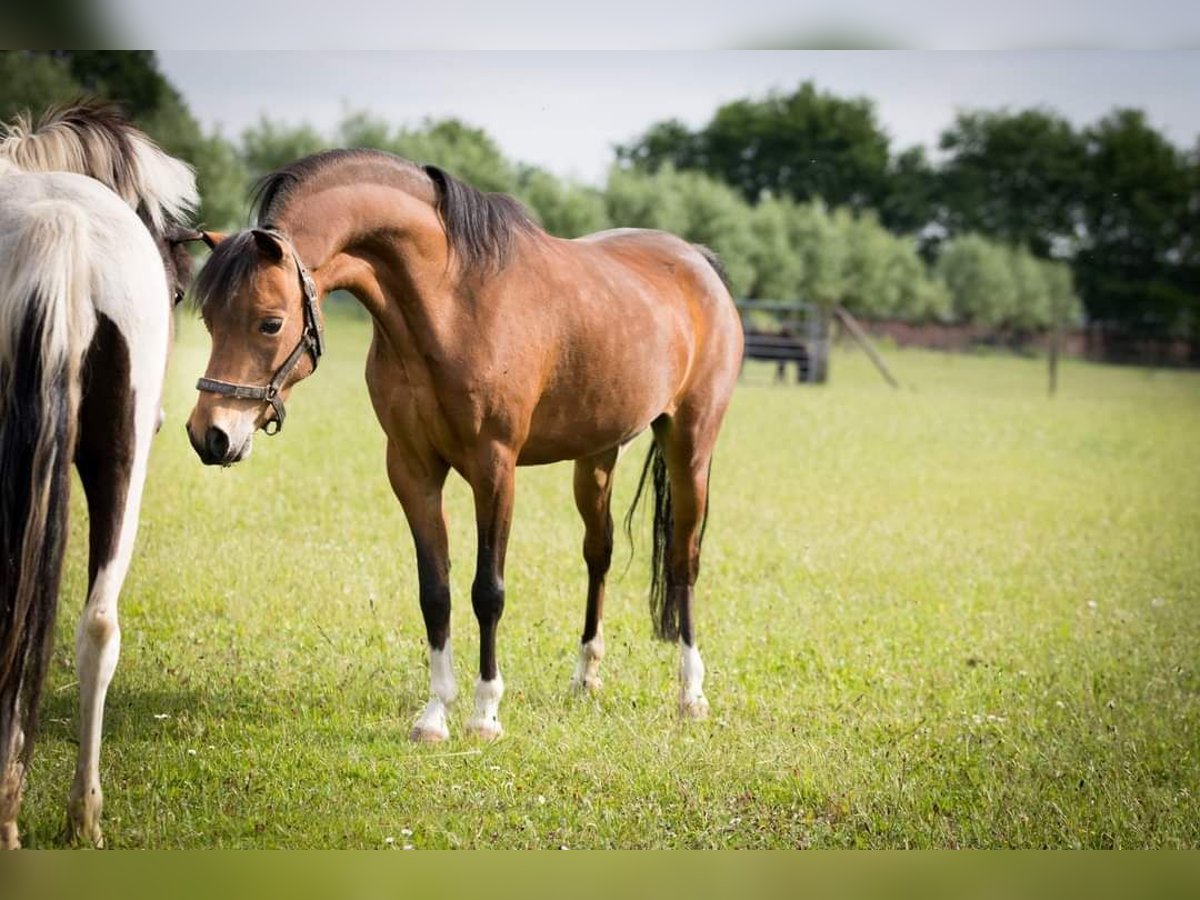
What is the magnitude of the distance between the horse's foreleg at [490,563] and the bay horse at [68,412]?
3.10 feet

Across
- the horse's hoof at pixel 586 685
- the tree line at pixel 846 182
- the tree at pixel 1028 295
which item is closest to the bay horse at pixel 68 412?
the horse's hoof at pixel 586 685

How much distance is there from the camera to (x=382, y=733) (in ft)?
11.7

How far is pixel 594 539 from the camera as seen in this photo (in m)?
4.20

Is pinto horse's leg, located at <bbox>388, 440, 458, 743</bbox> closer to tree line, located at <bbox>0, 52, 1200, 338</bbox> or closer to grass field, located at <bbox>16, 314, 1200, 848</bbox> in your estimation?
grass field, located at <bbox>16, 314, 1200, 848</bbox>

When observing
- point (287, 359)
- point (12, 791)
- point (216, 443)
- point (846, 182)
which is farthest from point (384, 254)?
point (846, 182)

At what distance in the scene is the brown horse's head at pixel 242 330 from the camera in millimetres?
2879

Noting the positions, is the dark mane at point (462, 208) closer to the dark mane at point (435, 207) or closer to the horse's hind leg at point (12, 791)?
the dark mane at point (435, 207)

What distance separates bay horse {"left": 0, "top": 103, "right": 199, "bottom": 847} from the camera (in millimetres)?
2559

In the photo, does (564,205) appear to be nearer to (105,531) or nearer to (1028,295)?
(105,531)

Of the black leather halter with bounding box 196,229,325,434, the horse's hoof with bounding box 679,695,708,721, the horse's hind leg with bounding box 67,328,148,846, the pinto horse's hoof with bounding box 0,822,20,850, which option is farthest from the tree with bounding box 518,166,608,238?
the pinto horse's hoof with bounding box 0,822,20,850

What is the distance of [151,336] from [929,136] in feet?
14.6

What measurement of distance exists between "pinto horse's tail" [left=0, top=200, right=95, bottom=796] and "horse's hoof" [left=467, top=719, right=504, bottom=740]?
130cm

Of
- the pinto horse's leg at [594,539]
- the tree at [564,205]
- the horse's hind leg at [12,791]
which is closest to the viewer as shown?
the horse's hind leg at [12,791]

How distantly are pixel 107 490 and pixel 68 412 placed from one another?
22cm
